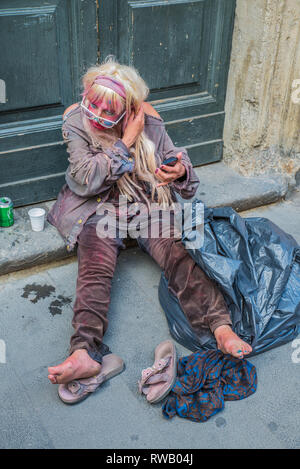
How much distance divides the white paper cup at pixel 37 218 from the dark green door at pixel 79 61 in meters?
0.26

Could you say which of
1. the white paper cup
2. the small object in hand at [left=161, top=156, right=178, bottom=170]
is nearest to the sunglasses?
the small object in hand at [left=161, top=156, right=178, bottom=170]

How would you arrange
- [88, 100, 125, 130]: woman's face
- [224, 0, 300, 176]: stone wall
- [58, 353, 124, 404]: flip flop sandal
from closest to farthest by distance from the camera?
1. [58, 353, 124, 404]: flip flop sandal
2. [88, 100, 125, 130]: woman's face
3. [224, 0, 300, 176]: stone wall

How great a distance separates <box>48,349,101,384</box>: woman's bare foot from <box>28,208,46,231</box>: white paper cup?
1078 millimetres

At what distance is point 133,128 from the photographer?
272cm

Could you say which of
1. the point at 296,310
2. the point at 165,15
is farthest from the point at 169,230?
the point at 165,15

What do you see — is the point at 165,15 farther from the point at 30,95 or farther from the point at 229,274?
the point at 229,274

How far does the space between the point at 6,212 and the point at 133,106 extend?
3.31 ft

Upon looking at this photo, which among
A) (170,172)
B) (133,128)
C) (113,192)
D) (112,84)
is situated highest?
(112,84)

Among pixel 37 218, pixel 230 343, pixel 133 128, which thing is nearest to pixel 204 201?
pixel 133 128

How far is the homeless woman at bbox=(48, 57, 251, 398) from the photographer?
238 centimetres

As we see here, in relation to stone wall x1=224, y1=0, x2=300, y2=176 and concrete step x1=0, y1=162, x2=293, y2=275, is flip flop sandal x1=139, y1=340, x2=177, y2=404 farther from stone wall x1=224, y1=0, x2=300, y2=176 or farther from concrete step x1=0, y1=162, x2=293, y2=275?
stone wall x1=224, y1=0, x2=300, y2=176

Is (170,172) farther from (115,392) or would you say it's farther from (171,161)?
(115,392)

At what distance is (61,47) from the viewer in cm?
302

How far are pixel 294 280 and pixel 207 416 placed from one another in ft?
2.96
